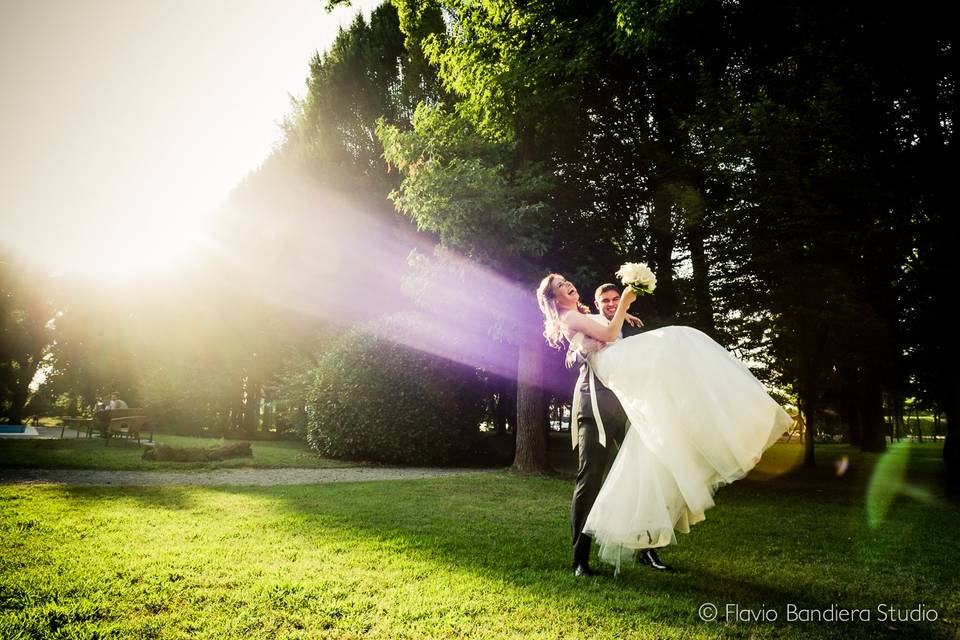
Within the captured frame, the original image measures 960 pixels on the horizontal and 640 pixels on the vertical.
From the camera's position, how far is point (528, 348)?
38.9ft

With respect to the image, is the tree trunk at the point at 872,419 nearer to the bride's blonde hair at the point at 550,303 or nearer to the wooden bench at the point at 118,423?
the bride's blonde hair at the point at 550,303

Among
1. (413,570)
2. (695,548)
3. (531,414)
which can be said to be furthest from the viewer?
(531,414)

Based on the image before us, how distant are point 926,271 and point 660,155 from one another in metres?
7.33

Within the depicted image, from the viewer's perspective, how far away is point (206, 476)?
424 inches

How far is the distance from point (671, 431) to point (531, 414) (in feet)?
26.4

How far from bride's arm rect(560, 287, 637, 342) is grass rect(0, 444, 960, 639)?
200 cm

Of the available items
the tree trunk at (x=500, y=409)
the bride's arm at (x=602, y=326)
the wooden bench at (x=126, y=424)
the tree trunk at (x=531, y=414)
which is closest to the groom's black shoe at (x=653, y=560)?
the bride's arm at (x=602, y=326)

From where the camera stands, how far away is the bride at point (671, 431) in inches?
155

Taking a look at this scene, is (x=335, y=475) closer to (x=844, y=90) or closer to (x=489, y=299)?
(x=489, y=299)

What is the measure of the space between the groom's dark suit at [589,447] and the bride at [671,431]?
205 millimetres

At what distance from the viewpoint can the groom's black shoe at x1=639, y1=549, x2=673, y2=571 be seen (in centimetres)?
465

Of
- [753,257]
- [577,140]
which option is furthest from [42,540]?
[577,140]

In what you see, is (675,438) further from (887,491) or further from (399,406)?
(399,406)

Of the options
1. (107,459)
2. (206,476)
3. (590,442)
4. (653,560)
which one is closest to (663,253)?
(590,442)
